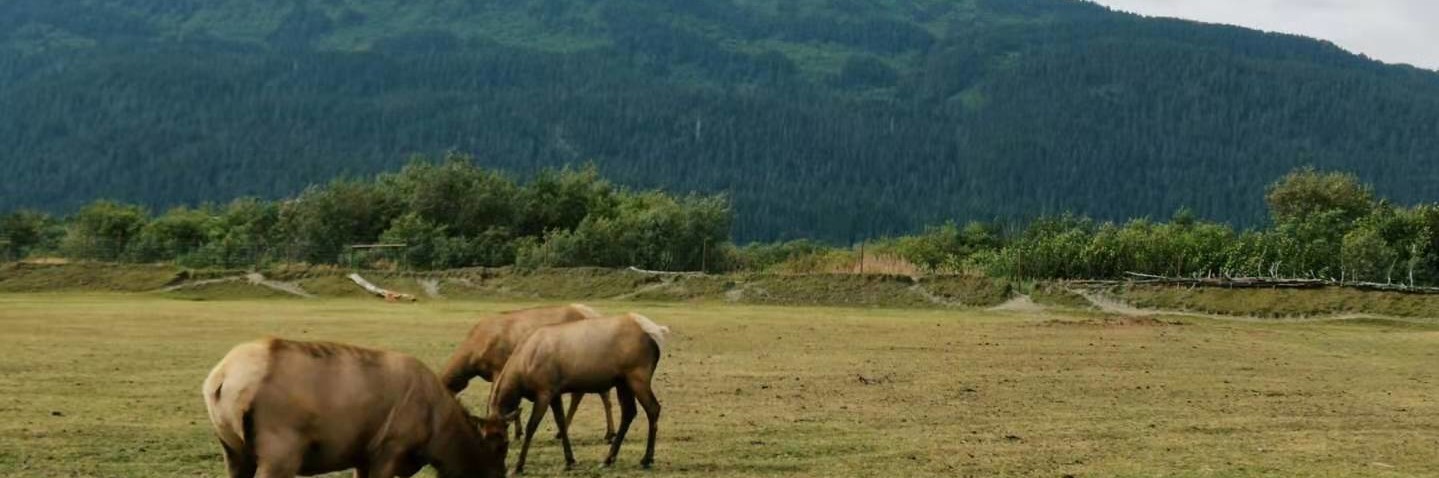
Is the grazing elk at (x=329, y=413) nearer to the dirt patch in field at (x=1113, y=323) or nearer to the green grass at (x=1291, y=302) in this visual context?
the dirt patch in field at (x=1113, y=323)

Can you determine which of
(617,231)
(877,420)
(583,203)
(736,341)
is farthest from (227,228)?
(877,420)

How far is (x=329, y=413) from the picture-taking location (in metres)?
12.2

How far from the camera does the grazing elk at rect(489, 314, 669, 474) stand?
57.0ft

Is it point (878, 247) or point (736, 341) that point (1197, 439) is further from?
point (878, 247)

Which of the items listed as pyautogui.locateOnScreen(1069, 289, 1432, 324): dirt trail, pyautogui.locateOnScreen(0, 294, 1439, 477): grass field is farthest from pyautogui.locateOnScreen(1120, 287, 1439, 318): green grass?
pyautogui.locateOnScreen(0, 294, 1439, 477): grass field

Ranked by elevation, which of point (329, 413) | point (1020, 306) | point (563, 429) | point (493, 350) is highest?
point (329, 413)

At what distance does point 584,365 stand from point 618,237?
222 feet

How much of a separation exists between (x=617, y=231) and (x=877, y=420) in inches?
2552

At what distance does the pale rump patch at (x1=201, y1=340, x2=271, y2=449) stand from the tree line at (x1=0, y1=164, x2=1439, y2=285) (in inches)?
2170

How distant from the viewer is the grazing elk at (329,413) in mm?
11867

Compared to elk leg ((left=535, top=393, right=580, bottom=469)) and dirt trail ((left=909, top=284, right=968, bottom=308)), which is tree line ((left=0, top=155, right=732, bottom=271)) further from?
elk leg ((left=535, top=393, right=580, bottom=469))

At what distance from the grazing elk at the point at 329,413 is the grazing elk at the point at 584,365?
A: 3.70m

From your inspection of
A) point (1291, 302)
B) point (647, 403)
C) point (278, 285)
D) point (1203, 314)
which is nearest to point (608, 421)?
point (647, 403)

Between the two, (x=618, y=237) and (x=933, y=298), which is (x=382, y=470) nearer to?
(x=933, y=298)
